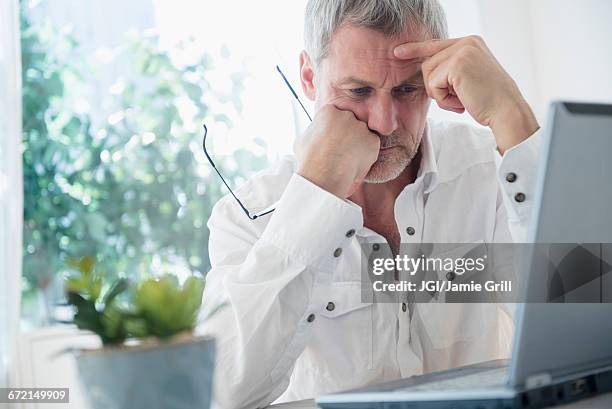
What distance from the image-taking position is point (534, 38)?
2.85 metres

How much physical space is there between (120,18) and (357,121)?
1966 mm

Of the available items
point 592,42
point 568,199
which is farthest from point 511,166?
point 592,42

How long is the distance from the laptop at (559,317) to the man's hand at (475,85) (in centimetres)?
51

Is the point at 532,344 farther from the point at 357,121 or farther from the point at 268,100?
the point at 268,100

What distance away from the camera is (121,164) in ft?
10.2

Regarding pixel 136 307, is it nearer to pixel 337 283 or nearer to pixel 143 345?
pixel 143 345

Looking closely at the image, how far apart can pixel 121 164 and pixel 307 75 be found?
1.59 m

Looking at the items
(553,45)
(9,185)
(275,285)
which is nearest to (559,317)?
(275,285)

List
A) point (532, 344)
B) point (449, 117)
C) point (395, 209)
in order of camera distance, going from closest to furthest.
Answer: point (532, 344) < point (395, 209) < point (449, 117)

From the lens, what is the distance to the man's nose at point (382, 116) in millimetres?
1488

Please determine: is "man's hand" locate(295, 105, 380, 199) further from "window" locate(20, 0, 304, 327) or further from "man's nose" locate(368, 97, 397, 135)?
"window" locate(20, 0, 304, 327)

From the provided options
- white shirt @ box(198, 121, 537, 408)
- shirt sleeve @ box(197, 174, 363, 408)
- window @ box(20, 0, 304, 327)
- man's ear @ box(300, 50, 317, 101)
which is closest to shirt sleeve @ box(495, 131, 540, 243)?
white shirt @ box(198, 121, 537, 408)

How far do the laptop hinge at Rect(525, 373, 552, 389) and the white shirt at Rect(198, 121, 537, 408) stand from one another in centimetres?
50

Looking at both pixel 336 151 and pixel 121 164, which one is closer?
pixel 336 151
